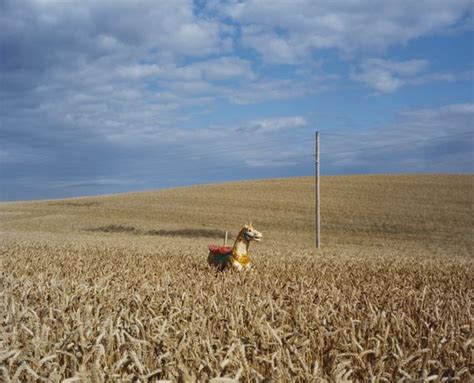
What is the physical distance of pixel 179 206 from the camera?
146 ft

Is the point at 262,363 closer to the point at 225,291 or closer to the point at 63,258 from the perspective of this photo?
the point at 225,291

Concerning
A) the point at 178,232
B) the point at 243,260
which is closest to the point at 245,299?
the point at 243,260

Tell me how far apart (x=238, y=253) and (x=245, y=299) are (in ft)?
14.4

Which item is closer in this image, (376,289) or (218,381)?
(218,381)

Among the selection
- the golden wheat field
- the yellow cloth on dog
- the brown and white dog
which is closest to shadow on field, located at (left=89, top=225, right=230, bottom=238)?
the golden wheat field

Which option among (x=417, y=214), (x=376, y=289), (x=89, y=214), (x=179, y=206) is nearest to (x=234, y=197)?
(x=179, y=206)

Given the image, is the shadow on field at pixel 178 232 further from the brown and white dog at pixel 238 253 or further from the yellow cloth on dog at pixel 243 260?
the yellow cloth on dog at pixel 243 260

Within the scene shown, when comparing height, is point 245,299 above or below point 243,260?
above

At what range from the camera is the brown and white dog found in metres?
10.6

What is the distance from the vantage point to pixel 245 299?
20.8ft

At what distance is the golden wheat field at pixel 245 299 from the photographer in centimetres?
332

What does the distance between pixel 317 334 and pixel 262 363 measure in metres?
1.10

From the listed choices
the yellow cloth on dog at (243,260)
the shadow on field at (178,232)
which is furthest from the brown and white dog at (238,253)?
the shadow on field at (178,232)

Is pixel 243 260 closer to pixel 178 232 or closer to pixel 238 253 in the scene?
pixel 238 253
